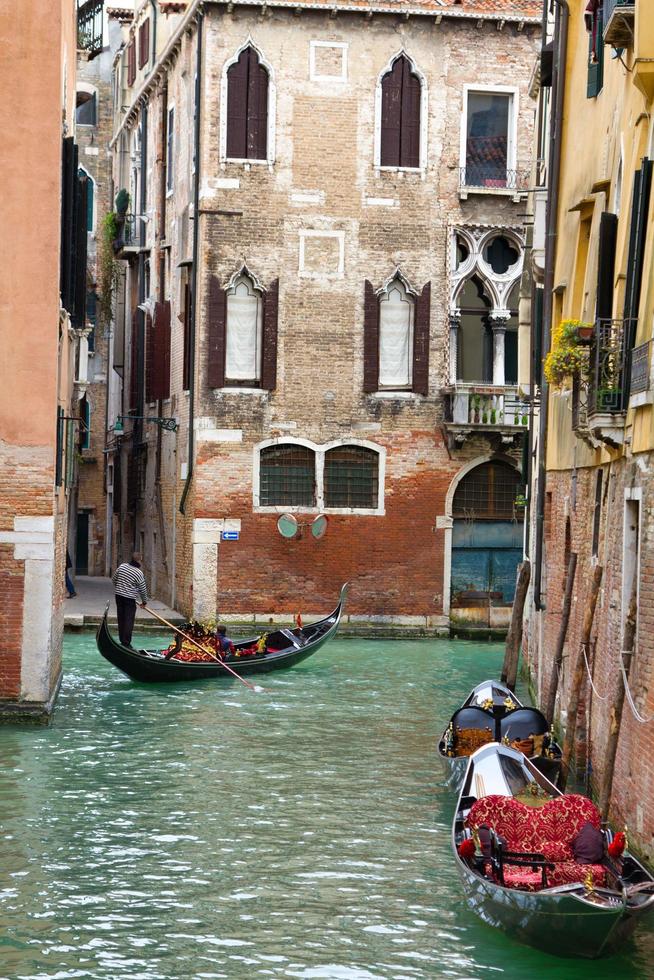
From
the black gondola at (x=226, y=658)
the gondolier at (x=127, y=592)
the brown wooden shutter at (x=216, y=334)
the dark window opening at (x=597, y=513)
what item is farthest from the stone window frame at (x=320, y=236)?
the dark window opening at (x=597, y=513)

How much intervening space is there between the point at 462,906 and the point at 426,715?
6.75 m

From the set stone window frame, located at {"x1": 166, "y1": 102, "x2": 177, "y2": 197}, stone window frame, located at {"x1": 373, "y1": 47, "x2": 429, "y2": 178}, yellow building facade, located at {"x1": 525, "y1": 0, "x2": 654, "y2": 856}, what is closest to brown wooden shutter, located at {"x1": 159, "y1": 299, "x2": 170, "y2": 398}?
stone window frame, located at {"x1": 166, "y1": 102, "x2": 177, "y2": 197}

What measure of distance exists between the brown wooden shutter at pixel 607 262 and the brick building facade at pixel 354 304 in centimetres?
1090

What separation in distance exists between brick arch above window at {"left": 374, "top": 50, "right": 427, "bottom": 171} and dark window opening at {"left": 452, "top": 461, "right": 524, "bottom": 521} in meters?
4.10

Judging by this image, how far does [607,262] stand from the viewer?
34.4ft

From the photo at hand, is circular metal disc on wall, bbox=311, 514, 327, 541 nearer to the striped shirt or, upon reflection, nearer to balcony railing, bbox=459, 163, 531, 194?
the striped shirt

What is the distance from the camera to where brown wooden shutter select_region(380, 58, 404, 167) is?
70.5 feet

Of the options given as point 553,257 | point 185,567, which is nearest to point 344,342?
point 185,567

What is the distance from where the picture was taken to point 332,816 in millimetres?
10305

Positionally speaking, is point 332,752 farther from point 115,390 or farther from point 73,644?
point 115,390

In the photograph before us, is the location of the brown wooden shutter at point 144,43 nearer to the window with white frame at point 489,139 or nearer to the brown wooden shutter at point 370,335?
the window with white frame at point 489,139

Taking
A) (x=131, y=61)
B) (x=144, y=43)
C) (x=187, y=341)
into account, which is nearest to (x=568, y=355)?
(x=187, y=341)

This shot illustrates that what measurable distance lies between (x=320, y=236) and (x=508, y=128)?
2983 mm

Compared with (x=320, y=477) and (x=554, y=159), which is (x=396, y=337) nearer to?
(x=320, y=477)
